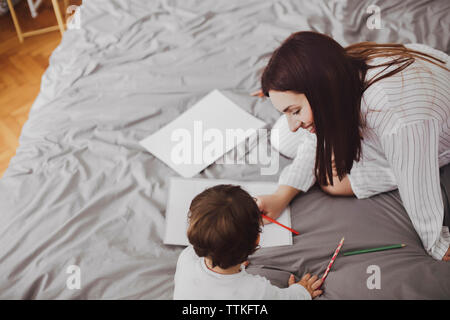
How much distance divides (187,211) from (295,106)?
382 mm

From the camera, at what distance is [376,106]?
90 cm

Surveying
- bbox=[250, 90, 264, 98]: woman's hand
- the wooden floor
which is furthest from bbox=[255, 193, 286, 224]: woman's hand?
the wooden floor

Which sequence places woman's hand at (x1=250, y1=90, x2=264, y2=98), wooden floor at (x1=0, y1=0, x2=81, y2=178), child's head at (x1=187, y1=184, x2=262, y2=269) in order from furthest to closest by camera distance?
wooden floor at (x1=0, y1=0, x2=81, y2=178)
woman's hand at (x1=250, y1=90, x2=264, y2=98)
child's head at (x1=187, y1=184, x2=262, y2=269)

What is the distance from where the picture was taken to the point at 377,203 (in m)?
1.03

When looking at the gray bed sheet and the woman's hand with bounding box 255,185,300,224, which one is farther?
the woman's hand with bounding box 255,185,300,224

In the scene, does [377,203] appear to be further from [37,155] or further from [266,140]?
[37,155]

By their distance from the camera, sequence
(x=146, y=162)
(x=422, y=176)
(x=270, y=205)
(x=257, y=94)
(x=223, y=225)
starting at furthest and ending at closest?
(x=257, y=94) < (x=146, y=162) < (x=270, y=205) < (x=422, y=176) < (x=223, y=225)

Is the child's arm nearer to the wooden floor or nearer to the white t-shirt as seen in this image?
the white t-shirt

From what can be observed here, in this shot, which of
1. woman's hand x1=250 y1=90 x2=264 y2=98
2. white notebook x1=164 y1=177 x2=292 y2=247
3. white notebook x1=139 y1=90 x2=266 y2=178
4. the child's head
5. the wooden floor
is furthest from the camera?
the wooden floor

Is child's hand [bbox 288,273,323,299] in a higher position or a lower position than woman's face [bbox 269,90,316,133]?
lower

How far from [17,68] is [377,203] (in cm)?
191

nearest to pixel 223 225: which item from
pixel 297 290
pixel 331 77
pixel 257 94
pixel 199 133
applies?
pixel 297 290

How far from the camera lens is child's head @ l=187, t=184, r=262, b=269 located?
76cm

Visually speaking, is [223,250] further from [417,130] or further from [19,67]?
[19,67]
